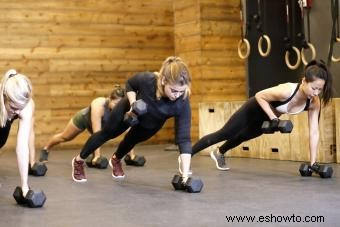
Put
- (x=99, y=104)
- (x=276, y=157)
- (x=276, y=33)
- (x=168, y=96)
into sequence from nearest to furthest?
(x=168, y=96) < (x=99, y=104) < (x=276, y=157) < (x=276, y=33)

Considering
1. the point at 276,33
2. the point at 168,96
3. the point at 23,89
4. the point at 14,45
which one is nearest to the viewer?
the point at 23,89

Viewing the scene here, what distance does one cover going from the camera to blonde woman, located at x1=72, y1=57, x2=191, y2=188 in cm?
302

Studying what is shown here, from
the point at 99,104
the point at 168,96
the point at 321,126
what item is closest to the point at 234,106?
the point at 321,126

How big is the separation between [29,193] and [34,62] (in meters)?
4.66

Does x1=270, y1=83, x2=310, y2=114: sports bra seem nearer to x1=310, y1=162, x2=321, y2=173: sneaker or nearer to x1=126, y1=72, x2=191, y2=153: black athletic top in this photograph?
x1=310, y1=162, x2=321, y2=173: sneaker

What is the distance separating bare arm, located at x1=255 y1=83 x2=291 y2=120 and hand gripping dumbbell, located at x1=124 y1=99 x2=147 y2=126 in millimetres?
999

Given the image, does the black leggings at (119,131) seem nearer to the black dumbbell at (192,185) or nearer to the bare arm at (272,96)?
the black dumbbell at (192,185)

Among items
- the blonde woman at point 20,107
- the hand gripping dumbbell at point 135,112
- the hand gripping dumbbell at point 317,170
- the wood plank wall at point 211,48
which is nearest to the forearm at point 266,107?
the hand gripping dumbbell at point 317,170

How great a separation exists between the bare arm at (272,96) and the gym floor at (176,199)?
466 mm

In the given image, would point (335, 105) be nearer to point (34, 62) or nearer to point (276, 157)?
point (276, 157)

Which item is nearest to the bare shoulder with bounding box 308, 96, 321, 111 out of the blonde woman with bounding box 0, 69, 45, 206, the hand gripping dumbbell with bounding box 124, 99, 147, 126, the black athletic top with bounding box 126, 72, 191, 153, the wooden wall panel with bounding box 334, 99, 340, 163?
the wooden wall panel with bounding box 334, 99, 340, 163

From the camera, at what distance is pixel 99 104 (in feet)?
15.2

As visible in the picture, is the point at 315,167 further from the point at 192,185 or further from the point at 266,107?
the point at 192,185

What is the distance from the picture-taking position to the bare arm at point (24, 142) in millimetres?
2732
